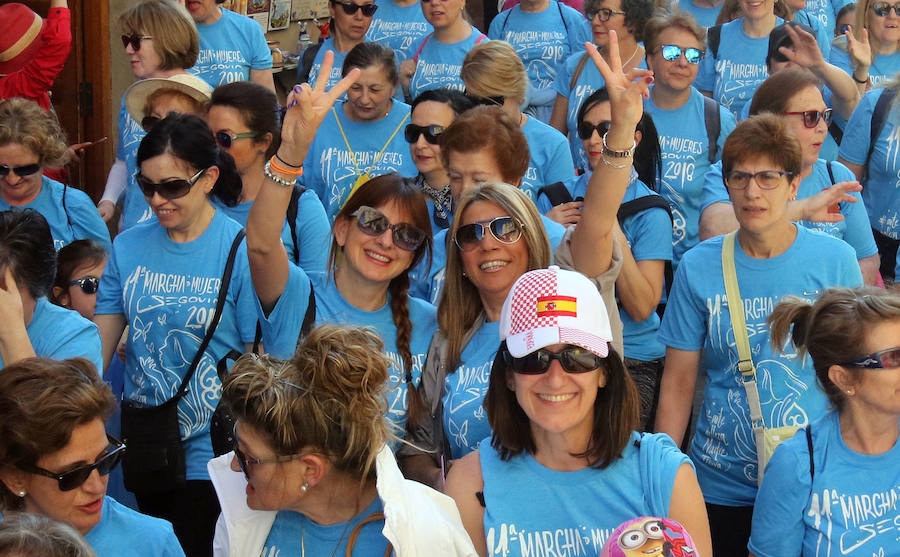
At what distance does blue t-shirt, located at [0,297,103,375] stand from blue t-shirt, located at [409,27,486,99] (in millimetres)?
4008

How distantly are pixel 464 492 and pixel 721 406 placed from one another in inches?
60.0

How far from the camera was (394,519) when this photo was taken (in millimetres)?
2961

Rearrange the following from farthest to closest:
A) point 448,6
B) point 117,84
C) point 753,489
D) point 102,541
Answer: point 117,84 < point 448,6 < point 753,489 < point 102,541

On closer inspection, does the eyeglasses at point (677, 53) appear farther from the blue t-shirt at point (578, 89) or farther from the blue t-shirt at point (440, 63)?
the blue t-shirt at point (440, 63)

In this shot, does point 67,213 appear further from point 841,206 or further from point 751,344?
point 841,206

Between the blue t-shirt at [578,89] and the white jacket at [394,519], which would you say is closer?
the white jacket at [394,519]

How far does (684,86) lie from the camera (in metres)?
6.54

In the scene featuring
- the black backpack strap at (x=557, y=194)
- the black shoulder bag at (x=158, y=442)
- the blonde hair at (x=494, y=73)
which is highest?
the blonde hair at (x=494, y=73)

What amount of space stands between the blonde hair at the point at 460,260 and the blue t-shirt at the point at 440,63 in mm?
3563

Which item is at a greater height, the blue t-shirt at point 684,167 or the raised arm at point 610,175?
the raised arm at point 610,175

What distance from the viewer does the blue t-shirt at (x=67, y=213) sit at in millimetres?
5895

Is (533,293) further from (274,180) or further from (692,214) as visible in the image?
(692,214)

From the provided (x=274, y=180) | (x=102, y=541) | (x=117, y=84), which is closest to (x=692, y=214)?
(x=274, y=180)

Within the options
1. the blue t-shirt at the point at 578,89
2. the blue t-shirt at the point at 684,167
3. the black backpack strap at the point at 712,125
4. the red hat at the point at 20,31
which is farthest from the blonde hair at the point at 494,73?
the red hat at the point at 20,31
